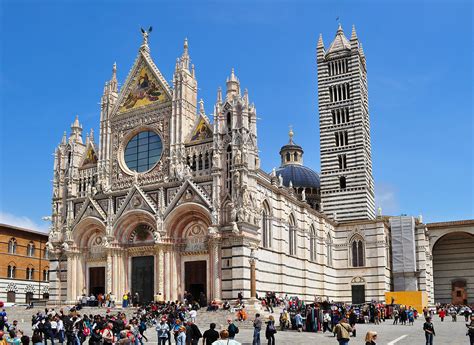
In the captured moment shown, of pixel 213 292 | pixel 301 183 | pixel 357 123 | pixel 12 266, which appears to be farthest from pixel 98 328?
pixel 301 183

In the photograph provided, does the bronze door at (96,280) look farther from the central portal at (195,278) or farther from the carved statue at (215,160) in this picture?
the carved statue at (215,160)

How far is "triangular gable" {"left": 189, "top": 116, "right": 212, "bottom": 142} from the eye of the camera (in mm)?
39312

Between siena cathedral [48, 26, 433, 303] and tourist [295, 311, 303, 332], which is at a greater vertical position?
siena cathedral [48, 26, 433, 303]

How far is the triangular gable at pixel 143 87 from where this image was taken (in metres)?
42.1

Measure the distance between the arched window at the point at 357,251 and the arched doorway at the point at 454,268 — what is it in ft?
46.4

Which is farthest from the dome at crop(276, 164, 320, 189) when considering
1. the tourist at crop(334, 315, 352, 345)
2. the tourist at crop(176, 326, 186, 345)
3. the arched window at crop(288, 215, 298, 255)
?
the tourist at crop(334, 315, 352, 345)

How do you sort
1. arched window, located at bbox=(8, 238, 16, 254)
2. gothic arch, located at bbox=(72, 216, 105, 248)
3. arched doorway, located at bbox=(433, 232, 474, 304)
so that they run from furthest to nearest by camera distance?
arched doorway, located at bbox=(433, 232, 474, 304)
arched window, located at bbox=(8, 238, 16, 254)
gothic arch, located at bbox=(72, 216, 105, 248)

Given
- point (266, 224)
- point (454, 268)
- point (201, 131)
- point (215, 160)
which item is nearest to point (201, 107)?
point (201, 131)

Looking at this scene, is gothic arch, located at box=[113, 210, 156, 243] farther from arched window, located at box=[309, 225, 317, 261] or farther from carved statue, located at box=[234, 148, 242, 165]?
arched window, located at box=[309, 225, 317, 261]

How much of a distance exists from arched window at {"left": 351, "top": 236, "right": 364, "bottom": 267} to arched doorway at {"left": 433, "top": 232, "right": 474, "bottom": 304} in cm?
1415

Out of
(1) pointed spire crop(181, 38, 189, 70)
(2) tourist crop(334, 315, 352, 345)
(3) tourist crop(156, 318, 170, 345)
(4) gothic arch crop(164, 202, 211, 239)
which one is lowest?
(3) tourist crop(156, 318, 170, 345)

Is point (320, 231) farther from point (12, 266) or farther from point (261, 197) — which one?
point (12, 266)

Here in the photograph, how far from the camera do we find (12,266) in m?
52.8

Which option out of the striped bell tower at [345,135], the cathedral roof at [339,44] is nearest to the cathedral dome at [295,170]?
the striped bell tower at [345,135]
